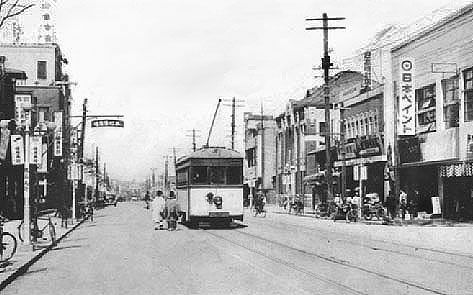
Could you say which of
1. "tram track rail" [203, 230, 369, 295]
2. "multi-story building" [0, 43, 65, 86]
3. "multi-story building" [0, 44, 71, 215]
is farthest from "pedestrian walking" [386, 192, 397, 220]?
"multi-story building" [0, 43, 65, 86]

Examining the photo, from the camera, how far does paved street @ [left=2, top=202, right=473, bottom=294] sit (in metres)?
12.6

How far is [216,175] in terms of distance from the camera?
32.4 meters

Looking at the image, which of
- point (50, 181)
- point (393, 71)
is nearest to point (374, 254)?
point (393, 71)

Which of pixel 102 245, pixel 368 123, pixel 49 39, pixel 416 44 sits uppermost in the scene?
pixel 49 39

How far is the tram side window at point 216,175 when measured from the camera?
32312mm

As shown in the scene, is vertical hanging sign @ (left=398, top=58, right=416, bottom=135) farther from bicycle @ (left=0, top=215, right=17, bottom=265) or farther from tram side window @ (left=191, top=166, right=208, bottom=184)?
bicycle @ (left=0, top=215, right=17, bottom=265)

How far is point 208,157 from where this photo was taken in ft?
107

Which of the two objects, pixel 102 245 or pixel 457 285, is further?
pixel 102 245

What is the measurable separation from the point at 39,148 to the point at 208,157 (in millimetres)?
8761

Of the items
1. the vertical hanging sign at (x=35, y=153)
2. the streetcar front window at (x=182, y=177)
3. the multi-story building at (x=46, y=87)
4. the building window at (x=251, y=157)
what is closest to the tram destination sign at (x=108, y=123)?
the streetcar front window at (x=182, y=177)

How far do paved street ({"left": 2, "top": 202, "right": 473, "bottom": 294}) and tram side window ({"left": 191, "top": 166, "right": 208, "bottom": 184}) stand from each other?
21.9 feet

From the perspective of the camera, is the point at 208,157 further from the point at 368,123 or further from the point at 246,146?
the point at 246,146

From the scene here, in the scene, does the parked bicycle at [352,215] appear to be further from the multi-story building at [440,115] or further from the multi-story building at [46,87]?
the multi-story building at [46,87]

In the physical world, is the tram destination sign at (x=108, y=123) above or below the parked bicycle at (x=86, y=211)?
above
